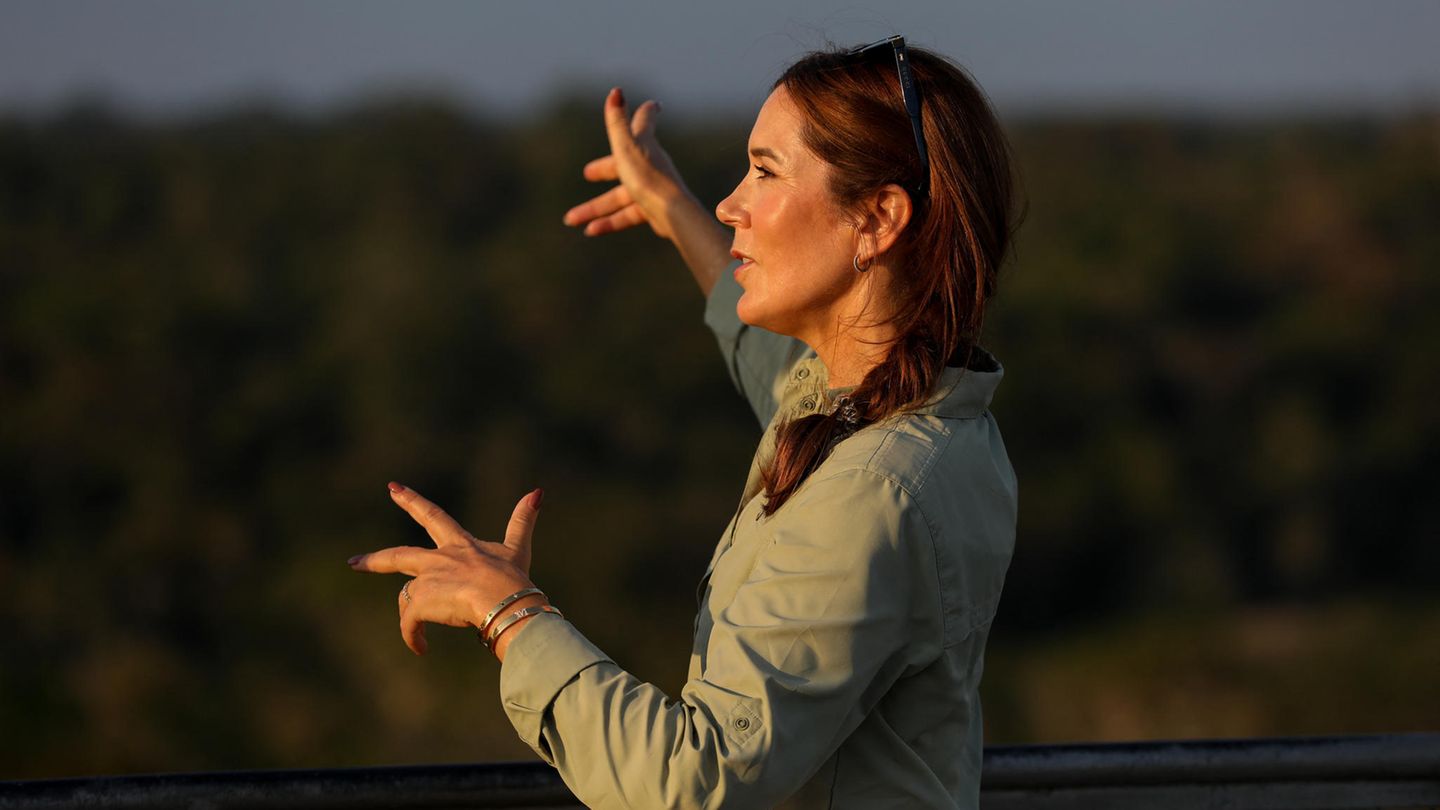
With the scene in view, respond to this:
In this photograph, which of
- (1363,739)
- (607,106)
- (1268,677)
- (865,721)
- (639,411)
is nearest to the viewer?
(865,721)

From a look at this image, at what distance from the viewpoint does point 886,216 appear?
61.2 inches

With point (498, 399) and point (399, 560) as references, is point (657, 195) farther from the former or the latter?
point (498, 399)

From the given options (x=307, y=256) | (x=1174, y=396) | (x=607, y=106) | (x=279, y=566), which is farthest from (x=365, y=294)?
(x=607, y=106)

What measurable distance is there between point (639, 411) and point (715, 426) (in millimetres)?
1045

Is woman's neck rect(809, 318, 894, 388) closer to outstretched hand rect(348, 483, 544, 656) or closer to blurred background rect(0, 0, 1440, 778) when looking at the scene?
outstretched hand rect(348, 483, 544, 656)

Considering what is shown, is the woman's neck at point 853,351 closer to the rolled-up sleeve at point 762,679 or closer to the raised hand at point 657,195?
the rolled-up sleeve at point 762,679

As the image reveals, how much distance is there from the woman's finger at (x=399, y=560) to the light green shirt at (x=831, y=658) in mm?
130

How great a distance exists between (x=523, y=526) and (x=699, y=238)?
87 centimetres

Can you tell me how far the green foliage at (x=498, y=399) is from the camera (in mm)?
18344

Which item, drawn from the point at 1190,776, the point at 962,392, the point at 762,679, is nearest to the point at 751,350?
the point at 962,392

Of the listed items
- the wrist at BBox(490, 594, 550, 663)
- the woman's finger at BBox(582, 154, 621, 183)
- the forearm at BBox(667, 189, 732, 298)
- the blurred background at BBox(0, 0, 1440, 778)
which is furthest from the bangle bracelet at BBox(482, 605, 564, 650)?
the blurred background at BBox(0, 0, 1440, 778)

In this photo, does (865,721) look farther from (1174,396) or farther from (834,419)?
(1174,396)

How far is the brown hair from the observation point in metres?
1.51

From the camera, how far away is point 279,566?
19.6 metres
